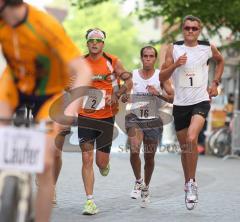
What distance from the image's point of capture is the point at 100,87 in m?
9.38

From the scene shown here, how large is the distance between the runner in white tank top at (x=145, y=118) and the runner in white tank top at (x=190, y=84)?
633 millimetres

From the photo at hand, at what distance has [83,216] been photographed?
28.1ft

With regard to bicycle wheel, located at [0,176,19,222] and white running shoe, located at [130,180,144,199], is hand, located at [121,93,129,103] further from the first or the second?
bicycle wheel, located at [0,176,19,222]

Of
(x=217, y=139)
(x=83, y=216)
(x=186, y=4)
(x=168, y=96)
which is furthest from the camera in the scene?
(x=186, y=4)

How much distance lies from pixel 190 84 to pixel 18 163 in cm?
451

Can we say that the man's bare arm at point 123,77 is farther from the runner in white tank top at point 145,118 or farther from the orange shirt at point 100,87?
the runner in white tank top at point 145,118

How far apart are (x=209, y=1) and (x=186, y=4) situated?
715 millimetres

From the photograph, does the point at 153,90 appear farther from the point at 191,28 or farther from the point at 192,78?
the point at 191,28

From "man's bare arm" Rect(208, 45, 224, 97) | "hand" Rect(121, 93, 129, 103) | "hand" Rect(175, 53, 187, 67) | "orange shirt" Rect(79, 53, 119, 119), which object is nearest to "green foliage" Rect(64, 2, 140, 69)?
"hand" Rect(121, 93, 129, 103)

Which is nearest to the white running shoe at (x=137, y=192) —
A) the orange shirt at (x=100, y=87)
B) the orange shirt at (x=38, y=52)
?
the orange shirt at (x=100, y=87)

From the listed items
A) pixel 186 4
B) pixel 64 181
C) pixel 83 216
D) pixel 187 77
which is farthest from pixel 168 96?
pixel 186 4

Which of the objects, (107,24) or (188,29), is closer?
(188,29)

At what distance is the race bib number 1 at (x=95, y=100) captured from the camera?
30.5ft

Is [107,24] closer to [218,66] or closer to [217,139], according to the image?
[217,139]
